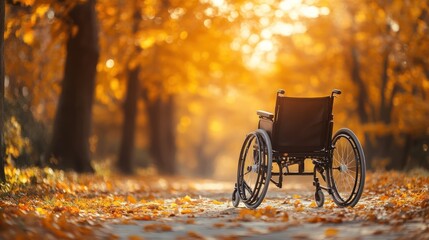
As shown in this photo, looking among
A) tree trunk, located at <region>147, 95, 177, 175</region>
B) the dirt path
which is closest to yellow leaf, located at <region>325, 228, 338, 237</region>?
the dirt path

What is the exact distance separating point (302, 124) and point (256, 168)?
0.65 m

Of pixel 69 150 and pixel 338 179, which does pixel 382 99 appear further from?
pixel 338 179

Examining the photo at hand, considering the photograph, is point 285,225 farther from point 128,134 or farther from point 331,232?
point 128,134

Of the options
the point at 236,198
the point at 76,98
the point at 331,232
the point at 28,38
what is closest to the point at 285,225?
the point at 331,232

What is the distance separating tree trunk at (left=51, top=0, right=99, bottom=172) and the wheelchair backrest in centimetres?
762

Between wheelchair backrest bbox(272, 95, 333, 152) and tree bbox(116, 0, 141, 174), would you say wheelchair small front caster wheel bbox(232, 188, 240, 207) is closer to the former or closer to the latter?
wheelchair backrest bbox(272, 95, 333, 152)

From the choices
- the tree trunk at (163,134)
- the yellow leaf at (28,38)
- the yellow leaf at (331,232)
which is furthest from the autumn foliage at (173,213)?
the tree trunk at (163,134)

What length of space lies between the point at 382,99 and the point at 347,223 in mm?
13547

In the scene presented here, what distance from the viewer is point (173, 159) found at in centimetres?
2619

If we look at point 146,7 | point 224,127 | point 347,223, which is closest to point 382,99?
point 146,7

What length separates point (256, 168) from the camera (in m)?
7.77

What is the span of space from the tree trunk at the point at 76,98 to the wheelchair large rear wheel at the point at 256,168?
21.7 ft

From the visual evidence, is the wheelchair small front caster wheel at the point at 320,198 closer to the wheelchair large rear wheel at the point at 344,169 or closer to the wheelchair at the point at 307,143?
the wheelchair at the point at 307,143

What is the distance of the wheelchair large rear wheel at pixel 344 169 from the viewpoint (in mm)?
7406
